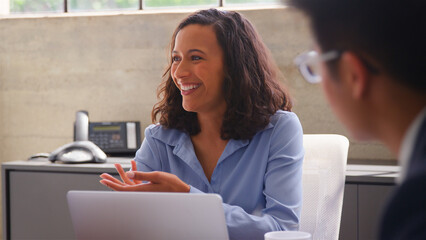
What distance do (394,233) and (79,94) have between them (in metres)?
3.20

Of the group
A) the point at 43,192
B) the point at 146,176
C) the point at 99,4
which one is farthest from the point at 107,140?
the point at 146,176

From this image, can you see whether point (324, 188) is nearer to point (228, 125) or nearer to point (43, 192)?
point (228, 125)

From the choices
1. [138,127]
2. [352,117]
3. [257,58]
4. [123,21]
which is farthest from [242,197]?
[123,21]

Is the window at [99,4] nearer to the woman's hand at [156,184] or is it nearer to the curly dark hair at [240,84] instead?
the curly dark hair at [240,84]

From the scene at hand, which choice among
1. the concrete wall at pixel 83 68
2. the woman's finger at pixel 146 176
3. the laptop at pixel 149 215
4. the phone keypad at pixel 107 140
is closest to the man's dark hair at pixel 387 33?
the laptop at pixel 149 215

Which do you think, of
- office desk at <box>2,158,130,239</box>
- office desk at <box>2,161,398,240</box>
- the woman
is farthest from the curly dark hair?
office desk at <box>2,158,130,239</box>

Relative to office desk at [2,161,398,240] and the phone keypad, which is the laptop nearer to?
office desk at [2,161,398,240]

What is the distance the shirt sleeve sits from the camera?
62.7 inches

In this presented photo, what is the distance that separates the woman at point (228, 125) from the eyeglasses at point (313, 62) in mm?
941

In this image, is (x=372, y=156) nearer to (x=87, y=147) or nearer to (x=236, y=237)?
(x=87, y=147)

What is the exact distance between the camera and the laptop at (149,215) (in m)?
1.24

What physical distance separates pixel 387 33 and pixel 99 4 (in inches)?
127

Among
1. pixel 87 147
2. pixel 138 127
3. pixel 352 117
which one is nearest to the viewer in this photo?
pixel 352 117

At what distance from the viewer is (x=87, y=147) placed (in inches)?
119
